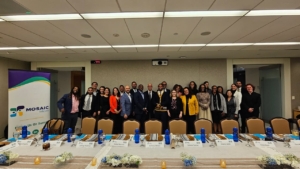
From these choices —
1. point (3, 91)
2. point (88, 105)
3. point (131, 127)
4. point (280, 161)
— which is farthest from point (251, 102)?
point (3, 91)

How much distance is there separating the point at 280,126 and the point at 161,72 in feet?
13.8

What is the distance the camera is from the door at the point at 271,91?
687 cm

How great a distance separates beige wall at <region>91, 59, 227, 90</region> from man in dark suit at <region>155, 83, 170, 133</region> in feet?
4.26

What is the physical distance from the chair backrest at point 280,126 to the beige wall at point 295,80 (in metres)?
4.28

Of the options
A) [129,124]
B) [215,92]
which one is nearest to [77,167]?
[129,124]

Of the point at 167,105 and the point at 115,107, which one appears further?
the point at 167,105

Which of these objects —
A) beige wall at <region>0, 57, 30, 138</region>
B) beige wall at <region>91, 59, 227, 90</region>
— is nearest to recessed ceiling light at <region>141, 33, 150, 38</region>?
beige wall at <region>91, 59, 227, 90</region>

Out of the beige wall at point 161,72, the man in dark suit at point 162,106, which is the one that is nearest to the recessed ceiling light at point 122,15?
the man in dark suit at point 162,106

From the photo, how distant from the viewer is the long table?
1691mm

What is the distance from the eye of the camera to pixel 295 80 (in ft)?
21.5

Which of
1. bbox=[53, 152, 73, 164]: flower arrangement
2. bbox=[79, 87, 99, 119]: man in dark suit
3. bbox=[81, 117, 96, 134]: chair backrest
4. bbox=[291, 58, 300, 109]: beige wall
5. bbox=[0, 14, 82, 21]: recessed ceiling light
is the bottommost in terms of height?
bbox=[81, 117, 96, 134]: chair backrest

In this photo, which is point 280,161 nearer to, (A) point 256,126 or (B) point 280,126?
(A) point 256,126

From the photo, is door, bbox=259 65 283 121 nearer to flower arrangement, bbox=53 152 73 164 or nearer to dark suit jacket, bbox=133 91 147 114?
dark suit jacket, bbox=133 91 147 114

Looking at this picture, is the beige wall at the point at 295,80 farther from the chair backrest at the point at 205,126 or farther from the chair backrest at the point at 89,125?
the chair backrest at the point at 89,125
